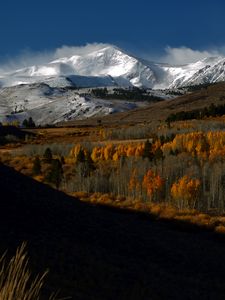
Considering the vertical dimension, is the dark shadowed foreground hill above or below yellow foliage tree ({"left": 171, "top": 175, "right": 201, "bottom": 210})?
above

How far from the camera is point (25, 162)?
345 feet

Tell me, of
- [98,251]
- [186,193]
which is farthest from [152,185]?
[98,251]

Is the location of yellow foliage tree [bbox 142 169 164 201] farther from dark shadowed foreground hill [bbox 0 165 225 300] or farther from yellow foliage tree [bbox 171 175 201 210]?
dark shadowed foreground hill [bbox 0 165 225 300]

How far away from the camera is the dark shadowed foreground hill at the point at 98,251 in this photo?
722 inches

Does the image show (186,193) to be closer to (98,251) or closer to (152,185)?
(152,185)

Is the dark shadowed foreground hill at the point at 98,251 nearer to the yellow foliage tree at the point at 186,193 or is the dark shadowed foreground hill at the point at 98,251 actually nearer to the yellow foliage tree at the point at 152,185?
the yellow foliage tree at the point at 186,193

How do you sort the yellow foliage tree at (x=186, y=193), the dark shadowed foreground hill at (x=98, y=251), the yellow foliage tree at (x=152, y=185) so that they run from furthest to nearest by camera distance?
the yellow foliage tree at (x=152, y=185), the yellow foliage tree at (x=186, y=193), the dark shadowed foreground hill at (x=98, y=251)

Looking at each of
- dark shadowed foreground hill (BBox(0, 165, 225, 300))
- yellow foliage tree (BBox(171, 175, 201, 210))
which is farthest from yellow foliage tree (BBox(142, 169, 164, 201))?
dark shadowed foreground hill (BBox(0, 165, 225, 300))

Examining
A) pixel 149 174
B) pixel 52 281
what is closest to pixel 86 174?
pixel 149 174

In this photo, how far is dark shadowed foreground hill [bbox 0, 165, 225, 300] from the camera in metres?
18.3

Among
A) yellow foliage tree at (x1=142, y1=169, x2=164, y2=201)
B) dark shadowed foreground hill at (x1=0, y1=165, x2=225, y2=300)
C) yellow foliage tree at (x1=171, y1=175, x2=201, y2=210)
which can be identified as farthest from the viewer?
yellow foliage tree at (x1=142, y1=169, x2=164, y2=201)

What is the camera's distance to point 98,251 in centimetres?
2266

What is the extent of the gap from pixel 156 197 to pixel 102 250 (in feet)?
197

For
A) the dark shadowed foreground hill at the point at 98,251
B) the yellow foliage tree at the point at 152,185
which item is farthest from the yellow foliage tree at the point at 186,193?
the dark shadowed foreground hill at the point at 98,251
